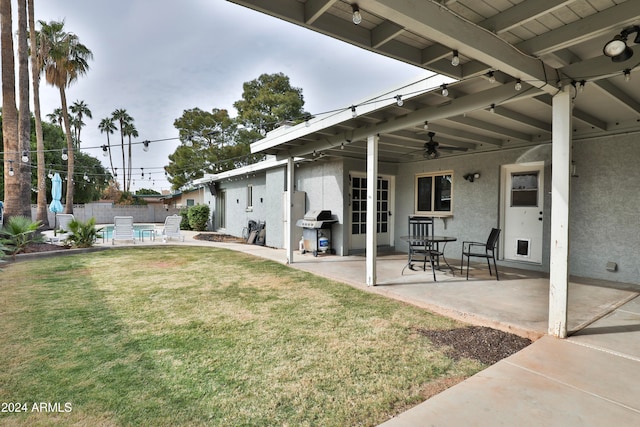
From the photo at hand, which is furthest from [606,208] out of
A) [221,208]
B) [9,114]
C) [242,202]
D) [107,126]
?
[107,126]

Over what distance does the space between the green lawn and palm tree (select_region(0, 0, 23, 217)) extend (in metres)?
5.81

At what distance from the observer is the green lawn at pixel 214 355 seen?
2.01 metres

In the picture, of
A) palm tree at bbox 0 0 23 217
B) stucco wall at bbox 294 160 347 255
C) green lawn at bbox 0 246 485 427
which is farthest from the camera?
palm tree at bbox 0 0 23 217

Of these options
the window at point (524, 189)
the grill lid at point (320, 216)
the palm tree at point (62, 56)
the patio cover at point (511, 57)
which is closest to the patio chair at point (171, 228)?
the grill lid at point (320, 216)

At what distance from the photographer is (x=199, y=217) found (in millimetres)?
16406

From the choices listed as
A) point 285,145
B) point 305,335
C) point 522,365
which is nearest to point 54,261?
point 285,145

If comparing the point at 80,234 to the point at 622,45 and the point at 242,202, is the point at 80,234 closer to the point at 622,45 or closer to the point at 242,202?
the point at 242,202

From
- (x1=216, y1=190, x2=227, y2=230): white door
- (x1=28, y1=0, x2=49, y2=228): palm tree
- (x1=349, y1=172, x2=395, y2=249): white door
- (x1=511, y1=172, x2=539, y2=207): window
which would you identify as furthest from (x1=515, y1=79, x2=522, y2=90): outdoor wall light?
(x1=216, y1=190, x2=227, y2=230): white door

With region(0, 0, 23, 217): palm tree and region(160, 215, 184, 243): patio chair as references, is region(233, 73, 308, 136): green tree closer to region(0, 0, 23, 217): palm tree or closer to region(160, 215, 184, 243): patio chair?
region(160, 215, 184, 243): patio chair

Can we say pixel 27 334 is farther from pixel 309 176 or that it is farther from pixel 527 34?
pixel 309 176

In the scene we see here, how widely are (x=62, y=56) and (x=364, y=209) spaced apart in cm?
1549

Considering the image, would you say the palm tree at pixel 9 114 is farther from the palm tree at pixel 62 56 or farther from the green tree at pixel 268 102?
the green tree at pixel 268 102

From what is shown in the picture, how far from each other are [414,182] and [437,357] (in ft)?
20.8

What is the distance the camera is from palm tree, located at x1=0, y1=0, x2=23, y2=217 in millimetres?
8669
